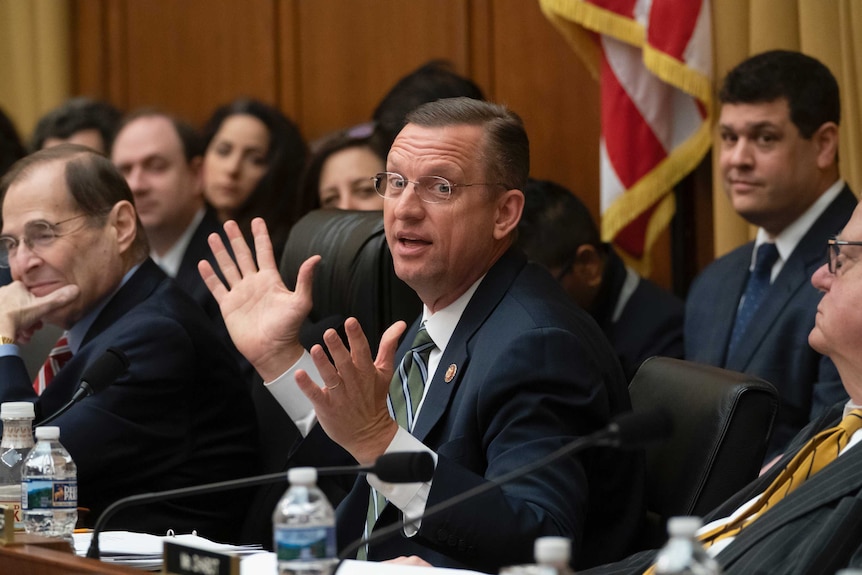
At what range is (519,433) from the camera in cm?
224

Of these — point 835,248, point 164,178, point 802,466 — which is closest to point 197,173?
point 164,178

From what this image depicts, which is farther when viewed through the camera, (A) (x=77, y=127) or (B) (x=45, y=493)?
(A) (x=77, y=127)

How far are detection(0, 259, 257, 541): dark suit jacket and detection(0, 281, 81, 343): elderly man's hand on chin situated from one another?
10 centimetres

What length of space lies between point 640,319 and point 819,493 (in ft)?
7.35

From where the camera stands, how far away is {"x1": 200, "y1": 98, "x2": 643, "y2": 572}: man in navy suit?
216 centimetres

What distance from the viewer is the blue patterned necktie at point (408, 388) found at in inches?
98.8

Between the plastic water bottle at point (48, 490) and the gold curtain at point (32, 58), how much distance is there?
14.1 ft

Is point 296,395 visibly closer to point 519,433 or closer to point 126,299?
point 126,299

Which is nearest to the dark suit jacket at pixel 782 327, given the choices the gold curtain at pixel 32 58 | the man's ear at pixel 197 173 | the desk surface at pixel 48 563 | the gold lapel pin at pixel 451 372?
the gold lapel pin at pixel 451 372

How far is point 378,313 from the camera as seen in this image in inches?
122

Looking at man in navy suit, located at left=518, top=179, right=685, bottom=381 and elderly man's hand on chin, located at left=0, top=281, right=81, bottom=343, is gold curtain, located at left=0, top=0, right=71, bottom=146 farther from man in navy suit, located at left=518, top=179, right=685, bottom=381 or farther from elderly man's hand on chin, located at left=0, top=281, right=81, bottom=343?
elderly man's hand on chin, located at left=0, top=281, right=81, bottom=343

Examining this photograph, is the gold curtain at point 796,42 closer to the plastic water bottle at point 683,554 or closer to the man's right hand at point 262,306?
the man's right hand at point 262,306

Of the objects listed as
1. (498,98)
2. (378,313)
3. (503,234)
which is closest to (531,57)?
(498,98)

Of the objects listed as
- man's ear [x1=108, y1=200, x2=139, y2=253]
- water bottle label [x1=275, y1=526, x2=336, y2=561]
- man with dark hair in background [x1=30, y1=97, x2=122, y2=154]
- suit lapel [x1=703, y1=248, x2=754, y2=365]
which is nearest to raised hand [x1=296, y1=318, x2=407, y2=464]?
water bottle label [x1=275, y1=526, x2=336, y2=561]
